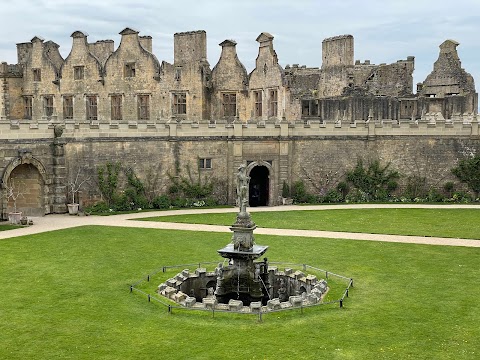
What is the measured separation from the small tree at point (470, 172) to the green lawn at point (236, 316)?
18344mm

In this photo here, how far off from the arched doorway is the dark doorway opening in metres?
15.0

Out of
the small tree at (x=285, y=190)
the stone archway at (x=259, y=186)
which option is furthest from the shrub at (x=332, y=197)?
the stone archway at (x=259, y=186)

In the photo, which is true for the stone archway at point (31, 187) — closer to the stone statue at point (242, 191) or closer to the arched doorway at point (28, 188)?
the arched doorway at point (28, 188)

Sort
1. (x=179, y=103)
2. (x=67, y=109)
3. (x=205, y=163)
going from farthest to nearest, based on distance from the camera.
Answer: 1. (x=67, y=109)
2. (x=179, y=103)
3. (x=205, y=163)

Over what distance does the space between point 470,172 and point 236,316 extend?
30510 millimetres

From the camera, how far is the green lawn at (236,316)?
15.0 metres

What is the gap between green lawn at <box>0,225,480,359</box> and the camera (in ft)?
49.3

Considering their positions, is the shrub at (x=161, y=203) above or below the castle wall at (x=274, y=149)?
below

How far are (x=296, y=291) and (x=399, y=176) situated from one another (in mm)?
24743

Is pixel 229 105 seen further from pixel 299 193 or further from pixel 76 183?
pixel 76 183

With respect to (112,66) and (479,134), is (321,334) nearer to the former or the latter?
(479,134)

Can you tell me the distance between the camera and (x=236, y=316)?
1769 centimetres

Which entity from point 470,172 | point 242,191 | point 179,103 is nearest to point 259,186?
point 179,103

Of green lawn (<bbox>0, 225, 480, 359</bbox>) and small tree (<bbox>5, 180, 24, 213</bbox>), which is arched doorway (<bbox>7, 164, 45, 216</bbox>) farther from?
green lawn (<bbox>0, 225, 480, 359</bbox>)
